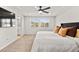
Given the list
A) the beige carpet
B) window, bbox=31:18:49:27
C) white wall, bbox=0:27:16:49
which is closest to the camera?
the beige carpet

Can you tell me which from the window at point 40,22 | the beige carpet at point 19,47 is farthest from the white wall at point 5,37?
the window at point 40,22

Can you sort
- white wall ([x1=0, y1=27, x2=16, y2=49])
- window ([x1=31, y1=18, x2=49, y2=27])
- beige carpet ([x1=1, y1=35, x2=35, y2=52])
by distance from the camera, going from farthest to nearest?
window ([x1=31, y1=18, x2=49, y2=27]) < white wall ([x1=0, y1=27, x2=16, y2=49]) < beige carpet ([x1=1, y1=35, x2=35, y2=52])

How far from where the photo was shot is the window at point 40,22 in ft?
38.4

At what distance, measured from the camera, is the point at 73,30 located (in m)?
4.18

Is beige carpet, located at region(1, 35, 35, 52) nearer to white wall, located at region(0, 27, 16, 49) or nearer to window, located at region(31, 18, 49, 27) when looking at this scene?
white wall, located at region(0, 27, 16, 49)

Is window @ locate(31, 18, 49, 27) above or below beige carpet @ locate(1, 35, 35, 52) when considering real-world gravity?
above

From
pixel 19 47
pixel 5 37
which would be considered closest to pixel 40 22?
pixel 5 37

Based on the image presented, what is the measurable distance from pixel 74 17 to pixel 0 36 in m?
3.12

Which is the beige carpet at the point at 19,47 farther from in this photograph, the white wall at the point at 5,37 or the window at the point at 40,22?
the window at the point at 40,22

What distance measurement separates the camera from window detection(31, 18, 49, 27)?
11.7 m

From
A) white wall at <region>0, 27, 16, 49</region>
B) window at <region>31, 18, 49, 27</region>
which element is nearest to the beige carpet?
white wall at <region>0, 27, 16, 49</region>

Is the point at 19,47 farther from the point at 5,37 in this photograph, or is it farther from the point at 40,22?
the point at 40,22

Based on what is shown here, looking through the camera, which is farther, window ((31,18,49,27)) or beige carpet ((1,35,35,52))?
window ((31,18,49,27))
